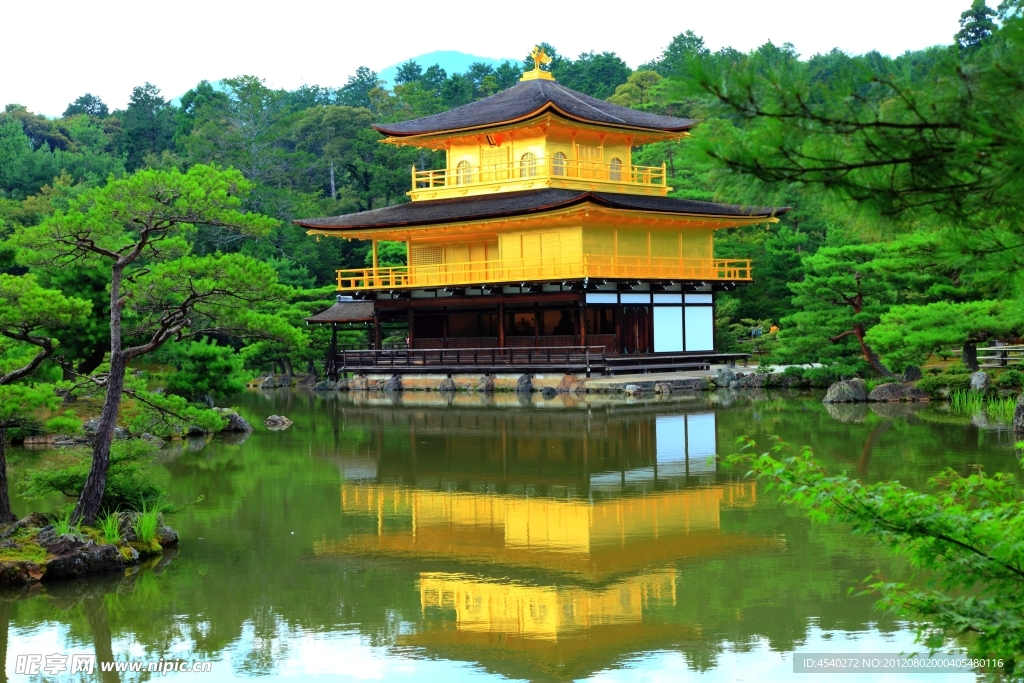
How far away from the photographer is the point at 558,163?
35875 millimetres

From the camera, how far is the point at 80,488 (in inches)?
448

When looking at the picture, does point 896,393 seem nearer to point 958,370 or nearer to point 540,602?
point 958,370

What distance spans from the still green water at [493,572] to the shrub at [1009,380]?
5.69m

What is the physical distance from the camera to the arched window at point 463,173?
37875 millimetres

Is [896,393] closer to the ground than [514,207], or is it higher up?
closer to the ground

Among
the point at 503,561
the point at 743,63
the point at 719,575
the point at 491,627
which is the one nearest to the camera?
the point at 743,63

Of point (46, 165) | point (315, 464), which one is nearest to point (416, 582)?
point (315, 464)

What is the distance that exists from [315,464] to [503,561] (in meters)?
7.53

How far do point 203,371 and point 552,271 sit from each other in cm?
1204

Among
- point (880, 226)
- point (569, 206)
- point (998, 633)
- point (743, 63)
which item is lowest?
point (998, 633)

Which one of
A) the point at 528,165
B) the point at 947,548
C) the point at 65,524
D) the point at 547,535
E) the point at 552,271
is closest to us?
the point at 947,548

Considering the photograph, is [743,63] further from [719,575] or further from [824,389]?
[824,389]

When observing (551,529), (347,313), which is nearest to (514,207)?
(347,313)

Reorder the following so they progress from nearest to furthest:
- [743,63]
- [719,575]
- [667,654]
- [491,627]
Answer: [743,63] → [667,654] → [491,627] → [719,575]
